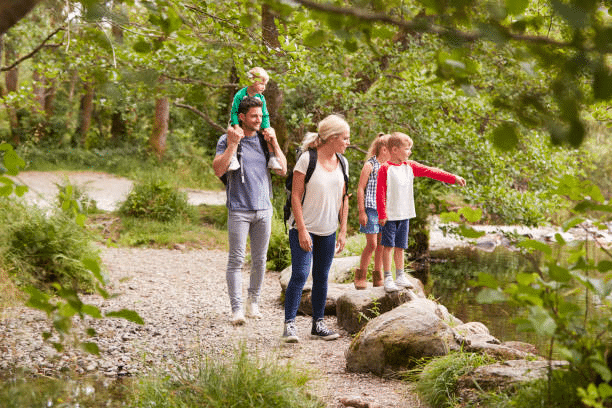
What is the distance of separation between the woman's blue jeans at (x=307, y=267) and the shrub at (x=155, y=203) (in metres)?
7.39

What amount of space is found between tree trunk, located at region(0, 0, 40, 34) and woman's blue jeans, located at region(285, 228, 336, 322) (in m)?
3.60

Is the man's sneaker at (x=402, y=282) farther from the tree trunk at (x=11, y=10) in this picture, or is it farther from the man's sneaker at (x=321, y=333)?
the tree trunk at (x=11, y=10)

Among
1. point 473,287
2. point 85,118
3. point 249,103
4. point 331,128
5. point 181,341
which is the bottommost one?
point 473,287

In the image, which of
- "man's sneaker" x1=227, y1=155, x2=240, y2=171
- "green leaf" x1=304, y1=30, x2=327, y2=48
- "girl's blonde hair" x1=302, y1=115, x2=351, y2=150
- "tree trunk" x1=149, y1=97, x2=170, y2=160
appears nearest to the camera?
"green leaf" x1=304, y1=30, x2=327, y2=48

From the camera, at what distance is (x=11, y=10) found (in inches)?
59.9

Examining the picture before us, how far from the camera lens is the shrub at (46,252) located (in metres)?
6.43

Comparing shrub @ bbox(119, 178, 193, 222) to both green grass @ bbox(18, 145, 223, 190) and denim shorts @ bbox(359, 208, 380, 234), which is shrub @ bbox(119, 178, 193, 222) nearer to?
green grass @ bbox(18, 145, 223, 190)

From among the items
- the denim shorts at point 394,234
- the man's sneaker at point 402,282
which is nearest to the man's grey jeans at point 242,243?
the denim shorts at point 394,234

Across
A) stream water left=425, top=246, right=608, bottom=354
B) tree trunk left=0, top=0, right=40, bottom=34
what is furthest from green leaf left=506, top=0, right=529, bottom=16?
stream water left=425, top=246, right=608, bottom=354

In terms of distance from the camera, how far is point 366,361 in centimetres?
461

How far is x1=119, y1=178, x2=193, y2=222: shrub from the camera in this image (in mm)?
12156

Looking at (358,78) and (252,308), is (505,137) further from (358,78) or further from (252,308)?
(358,78)

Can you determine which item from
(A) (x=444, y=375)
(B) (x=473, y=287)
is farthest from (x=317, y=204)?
(B) (x=473, y=287)

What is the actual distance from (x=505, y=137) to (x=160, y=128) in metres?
20.0
